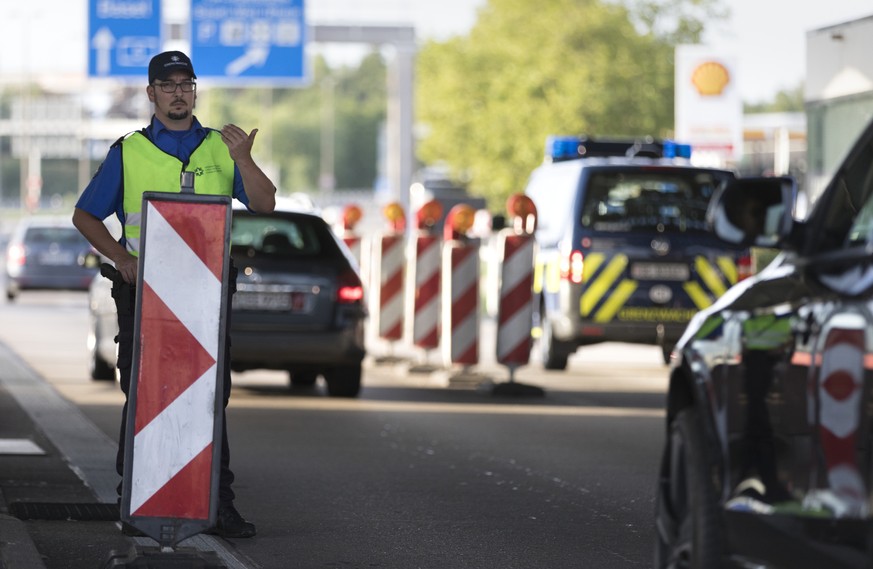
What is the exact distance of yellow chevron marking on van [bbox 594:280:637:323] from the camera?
18.5m

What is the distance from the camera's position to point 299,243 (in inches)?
642

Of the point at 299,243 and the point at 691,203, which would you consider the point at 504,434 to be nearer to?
the point at 299,243

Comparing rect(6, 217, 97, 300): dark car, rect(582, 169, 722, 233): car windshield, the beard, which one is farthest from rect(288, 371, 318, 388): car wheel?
rect(6, 217, 97, 300): dark car

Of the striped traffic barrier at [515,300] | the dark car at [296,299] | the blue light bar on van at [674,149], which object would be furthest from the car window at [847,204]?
the blue light bar on van at [674,149]

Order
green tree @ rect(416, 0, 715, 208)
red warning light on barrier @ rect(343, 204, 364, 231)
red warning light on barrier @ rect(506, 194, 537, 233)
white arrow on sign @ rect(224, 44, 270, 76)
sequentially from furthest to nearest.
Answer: green tree @ rect(416, 0, 715, 208), white arrow on sign @ rect(224, 44, 270, 76), red warning light on barrier @ rect(343, 204, 364, 231), red warning light on barrier @ rect(506, 194, 537, 233)

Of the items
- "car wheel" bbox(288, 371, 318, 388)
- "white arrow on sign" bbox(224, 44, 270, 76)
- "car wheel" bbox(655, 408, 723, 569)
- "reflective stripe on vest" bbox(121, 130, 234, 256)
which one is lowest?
"car wheel" bbox(288, 371, 318, 388)

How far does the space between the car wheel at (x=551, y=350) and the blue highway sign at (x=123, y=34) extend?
16.4 meters

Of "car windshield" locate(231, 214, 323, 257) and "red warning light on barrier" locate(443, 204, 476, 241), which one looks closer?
"car windshield" locate(231, 214, 323, 257)

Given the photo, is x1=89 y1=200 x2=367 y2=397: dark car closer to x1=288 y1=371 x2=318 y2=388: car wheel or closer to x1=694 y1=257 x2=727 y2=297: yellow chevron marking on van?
x1=288 y1=371 x2=318 y2=388: car wheel

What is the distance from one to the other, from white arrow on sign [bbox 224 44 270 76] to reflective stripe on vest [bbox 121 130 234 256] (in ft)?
93.5

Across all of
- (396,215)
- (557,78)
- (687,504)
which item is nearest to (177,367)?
(687,504)

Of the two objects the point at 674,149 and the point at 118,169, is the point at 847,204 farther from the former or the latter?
the point at 674,149

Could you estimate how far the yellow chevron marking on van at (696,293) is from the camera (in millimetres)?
18453

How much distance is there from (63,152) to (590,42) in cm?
10809
